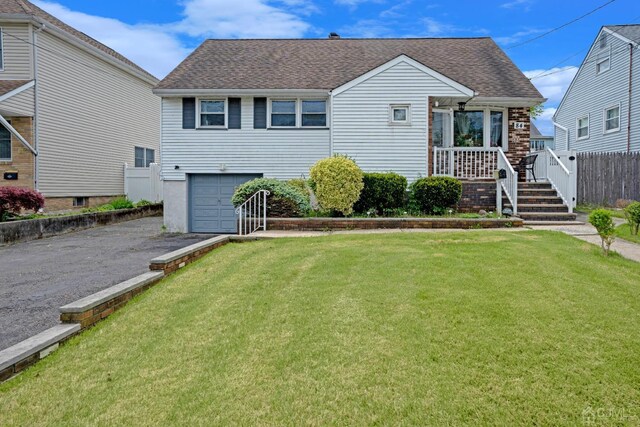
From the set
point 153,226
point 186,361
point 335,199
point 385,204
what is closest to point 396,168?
point 385,204

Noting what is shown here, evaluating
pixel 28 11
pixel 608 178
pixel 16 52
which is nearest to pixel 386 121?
pixel 608 178

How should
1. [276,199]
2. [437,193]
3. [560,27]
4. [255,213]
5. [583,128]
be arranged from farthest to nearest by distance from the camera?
[583,128] → [560,27] → [437,193] → [276,199] → [255,213]

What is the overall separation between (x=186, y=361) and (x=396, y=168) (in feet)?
38.7

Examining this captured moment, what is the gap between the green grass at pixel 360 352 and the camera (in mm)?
3119

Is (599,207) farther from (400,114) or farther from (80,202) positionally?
(80,202)

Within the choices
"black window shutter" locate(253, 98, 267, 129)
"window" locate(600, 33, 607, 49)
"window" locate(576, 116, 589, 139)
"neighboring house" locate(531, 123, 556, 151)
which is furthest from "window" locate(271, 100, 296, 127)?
"neighboring house" locate(531, 123, 556, 151)

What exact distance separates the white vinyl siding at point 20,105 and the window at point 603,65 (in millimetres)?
26344

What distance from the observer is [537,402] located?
3.08 meters

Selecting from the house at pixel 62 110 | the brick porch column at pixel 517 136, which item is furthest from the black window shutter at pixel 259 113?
the brick porch column at pixel 517 136

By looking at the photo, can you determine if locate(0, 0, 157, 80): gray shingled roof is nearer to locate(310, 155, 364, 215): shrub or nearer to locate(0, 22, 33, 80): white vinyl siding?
locate(0, 22, 33, 80): white vinyl siding

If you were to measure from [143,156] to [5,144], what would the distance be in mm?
8182

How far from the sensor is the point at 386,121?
14734 mm

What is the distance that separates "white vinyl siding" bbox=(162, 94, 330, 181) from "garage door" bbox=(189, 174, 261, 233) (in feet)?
1.24

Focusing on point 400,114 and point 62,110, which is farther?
point 62,110
